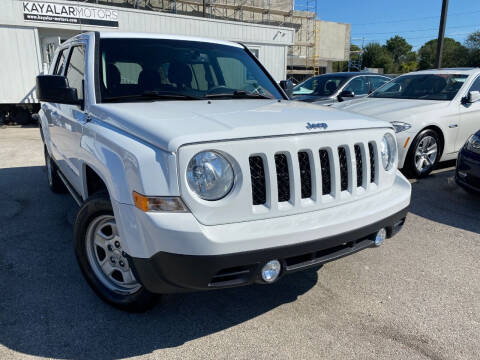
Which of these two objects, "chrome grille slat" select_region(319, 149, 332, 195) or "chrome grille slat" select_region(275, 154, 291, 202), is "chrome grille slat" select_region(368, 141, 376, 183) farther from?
"chrome grille slat" select_region(275, 154, 291, 202)

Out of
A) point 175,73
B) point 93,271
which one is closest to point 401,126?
point 175,73

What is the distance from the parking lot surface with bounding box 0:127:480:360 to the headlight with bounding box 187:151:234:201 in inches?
37.9

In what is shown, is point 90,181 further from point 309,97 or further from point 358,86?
point 358,86

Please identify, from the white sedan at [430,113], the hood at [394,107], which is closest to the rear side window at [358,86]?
the white sedan at [430,113]

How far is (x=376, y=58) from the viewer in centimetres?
7012

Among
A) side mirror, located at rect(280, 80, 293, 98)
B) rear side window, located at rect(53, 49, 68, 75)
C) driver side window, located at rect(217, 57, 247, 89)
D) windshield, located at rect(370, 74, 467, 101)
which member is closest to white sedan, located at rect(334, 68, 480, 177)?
windshield, located at rect(370, 74, 467, 101)

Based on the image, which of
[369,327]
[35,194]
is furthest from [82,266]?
[35,194]

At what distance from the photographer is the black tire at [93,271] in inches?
95.3

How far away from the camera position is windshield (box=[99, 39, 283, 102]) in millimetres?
3035

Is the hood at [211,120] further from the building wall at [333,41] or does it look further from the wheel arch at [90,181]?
the building wall at [333,41]

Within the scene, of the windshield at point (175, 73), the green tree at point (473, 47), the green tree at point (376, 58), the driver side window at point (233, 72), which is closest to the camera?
the windshield at point (175, 73)

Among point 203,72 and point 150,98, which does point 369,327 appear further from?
point 203,72

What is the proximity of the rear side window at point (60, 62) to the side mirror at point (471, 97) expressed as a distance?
581cm

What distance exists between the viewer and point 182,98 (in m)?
3.06
